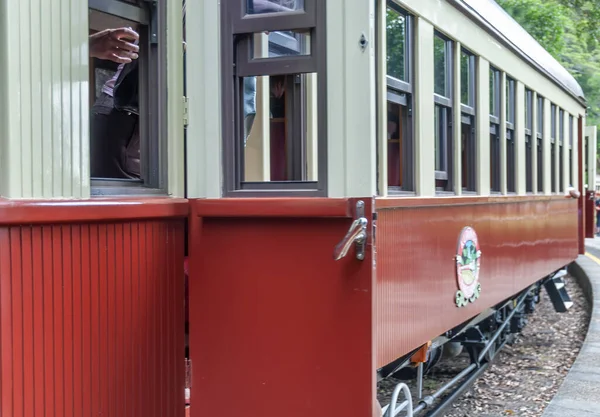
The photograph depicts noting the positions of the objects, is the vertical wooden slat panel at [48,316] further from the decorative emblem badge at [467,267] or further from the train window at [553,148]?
the train window at [553,148]

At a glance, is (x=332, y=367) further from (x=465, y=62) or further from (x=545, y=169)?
(x=545, y=169)

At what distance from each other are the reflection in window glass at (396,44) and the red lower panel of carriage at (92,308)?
1359 millimetres

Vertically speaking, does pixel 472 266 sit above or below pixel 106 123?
below

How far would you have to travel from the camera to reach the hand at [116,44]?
2.65 metres

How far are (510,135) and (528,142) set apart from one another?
0.77m

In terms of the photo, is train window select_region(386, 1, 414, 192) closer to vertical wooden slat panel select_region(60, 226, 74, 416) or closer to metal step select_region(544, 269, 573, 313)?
vertical wooden slat panel select_region(60, 226, 74, 416)

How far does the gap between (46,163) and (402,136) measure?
196 cm

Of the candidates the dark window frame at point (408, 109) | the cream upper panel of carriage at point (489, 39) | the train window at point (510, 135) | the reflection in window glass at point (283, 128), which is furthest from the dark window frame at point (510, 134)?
the reflection in window glass at point (283, 128)

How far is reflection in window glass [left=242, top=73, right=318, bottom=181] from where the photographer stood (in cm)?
316

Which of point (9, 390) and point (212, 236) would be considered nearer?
point (9, 390)

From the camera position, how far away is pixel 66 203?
7.33 feet

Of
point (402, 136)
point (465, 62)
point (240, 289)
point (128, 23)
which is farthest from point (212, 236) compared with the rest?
point (465, 62)

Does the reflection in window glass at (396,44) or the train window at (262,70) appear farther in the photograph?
the reflection in window glass at (396,44)

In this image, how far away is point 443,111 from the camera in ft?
13.9
